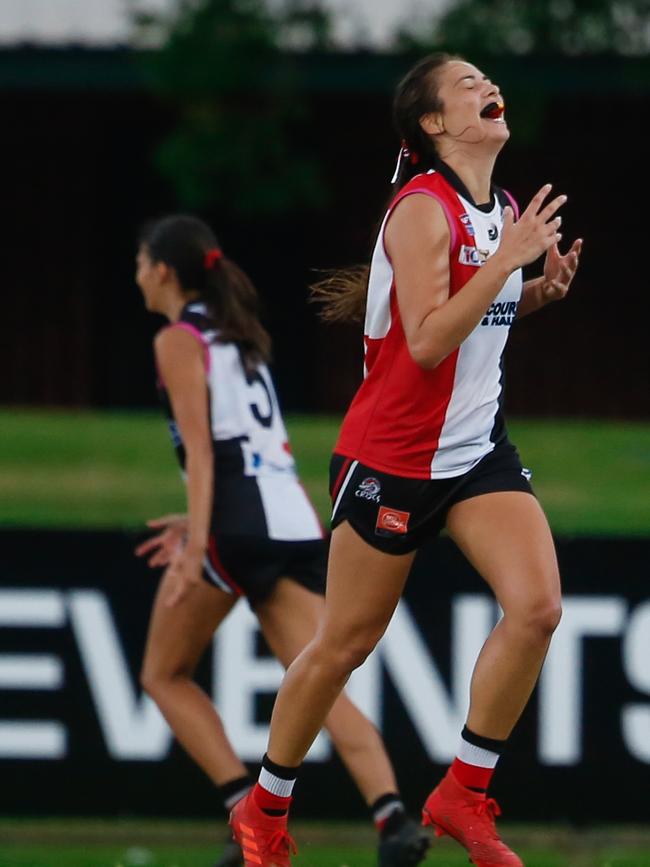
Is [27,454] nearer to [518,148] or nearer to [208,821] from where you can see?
[518,148]

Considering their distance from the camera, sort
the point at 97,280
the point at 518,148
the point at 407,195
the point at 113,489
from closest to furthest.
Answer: the point at 407,195 < the point at 113,489 < the point at 518,148 < the point at 97,280

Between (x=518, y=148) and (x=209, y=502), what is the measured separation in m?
13.4

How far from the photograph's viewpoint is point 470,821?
15.1 ft

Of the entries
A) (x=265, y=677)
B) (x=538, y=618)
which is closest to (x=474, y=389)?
(x=538, y=618)

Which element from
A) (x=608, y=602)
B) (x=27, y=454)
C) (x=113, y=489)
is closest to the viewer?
(x=608, y=602)

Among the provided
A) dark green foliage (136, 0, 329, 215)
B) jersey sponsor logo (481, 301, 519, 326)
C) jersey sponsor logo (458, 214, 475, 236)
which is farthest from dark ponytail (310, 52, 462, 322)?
dark green foliage (136, 0, 329, 215)

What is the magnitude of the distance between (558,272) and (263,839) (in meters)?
1.73

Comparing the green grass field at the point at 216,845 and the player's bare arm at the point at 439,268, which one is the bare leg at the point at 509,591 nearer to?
the player's bare arm at the point at 439,268

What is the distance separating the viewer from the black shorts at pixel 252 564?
19.4 feet

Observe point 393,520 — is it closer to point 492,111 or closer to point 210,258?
point 492,111

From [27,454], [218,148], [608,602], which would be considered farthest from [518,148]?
[608,602]

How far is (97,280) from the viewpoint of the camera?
20188 millimetres

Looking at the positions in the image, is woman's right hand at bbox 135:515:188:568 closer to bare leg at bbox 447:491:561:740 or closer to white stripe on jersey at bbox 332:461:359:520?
white stripe on jersey at bbox 332:461:359:520

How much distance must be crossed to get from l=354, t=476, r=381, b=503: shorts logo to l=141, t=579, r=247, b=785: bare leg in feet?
4.69
